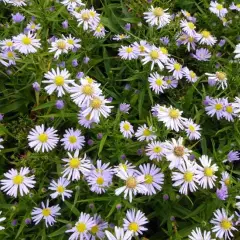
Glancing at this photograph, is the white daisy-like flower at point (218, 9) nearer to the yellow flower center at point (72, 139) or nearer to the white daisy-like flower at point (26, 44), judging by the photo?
the white daisy-like flower at point (26, 44)

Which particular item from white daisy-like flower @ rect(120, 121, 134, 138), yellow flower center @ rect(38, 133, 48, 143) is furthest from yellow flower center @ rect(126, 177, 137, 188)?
yellow flower center @ rect(38, 133, 48, 143)

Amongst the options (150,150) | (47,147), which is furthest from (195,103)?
(47,147)

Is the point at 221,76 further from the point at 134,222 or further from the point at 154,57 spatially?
the point at 134,222

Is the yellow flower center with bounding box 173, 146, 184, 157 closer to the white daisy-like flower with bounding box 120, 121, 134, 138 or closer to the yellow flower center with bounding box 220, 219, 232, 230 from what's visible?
the white daisy-like flower with bounding box 120, 121, 134, 138

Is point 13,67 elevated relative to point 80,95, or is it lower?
elevated

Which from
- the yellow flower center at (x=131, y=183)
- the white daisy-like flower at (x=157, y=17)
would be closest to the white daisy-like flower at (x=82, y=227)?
the yellow flower center at (x=131, y=183)

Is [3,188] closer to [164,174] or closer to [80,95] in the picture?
[80,95]
